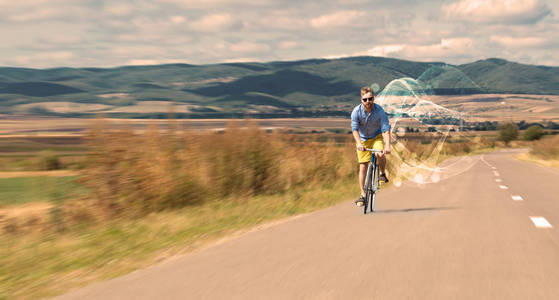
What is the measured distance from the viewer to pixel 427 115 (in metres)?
22.8

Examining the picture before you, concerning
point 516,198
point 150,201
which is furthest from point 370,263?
point 516,198

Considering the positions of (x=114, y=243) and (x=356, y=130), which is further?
(x=356, y=130)

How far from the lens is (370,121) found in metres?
10.0

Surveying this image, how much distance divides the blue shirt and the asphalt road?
1521 mm

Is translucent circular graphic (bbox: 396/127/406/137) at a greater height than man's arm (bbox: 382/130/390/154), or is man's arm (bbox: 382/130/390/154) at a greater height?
man's arm (bbox: 382/130/390/154)

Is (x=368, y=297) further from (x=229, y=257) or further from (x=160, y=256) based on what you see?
(x=160, y=256)

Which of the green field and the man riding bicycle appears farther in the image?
the green field

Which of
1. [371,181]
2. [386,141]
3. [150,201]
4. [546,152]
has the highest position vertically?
[386,141]

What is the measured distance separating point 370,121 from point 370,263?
4.41 meters

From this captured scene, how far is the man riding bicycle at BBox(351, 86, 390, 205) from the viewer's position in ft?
31.9

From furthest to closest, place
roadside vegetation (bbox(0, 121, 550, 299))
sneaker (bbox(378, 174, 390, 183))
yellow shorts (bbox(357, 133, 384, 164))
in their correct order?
sneaker (bbox(378, 174, 390, 183)) < yellow shorts (bbox(357, 133, 384, 164)) < roadside vegetation (bbox(0, 121, 550, 299))

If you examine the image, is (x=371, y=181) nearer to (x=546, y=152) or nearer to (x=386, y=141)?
(x=386, y=141)

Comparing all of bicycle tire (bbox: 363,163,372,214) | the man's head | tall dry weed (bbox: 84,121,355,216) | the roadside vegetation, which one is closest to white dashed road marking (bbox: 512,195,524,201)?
the roadside vegetation

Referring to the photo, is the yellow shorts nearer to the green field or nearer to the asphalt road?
the asphalt road
